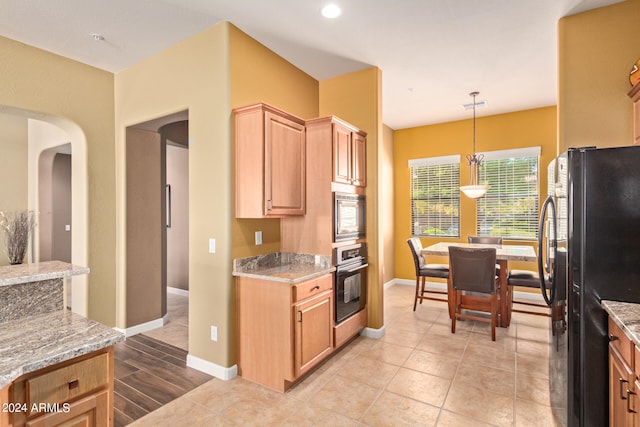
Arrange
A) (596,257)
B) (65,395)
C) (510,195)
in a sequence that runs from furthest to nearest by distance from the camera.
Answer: (510,195) < (596,257) < (65,395)

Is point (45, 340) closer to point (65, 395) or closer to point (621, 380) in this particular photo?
point (65, 395)

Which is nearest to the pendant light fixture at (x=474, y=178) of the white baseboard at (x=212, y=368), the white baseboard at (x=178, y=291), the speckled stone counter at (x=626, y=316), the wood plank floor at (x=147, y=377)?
the speckled stone counter at (x=626, y=316)

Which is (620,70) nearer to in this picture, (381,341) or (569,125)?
(569,125)

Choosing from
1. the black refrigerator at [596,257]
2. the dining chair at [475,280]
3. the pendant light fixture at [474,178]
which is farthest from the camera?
the pendant light fixture at [474,178]

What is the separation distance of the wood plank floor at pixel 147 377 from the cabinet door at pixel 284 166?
5.32 feet

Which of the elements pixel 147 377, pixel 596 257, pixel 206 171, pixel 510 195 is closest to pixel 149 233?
pixel 206 171

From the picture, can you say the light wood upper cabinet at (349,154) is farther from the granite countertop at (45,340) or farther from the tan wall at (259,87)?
the granite countertop at (45,340)

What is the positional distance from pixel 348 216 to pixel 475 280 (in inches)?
66.2

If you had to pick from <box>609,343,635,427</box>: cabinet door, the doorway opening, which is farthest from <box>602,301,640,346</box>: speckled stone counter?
the doorway opening

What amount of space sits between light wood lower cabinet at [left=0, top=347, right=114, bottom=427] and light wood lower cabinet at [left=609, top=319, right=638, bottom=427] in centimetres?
227

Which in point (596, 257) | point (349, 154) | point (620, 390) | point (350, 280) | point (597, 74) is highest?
point (597, 74)

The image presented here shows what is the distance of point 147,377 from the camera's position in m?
2.82

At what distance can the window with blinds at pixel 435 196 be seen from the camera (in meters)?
5.82

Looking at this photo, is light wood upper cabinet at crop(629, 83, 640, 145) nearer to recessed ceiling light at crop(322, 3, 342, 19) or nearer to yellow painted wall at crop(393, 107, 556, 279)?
recessed ceiling light at crop(322, 3, 342, 19)
